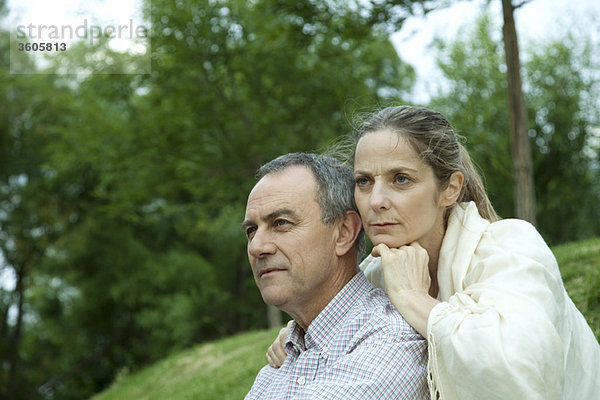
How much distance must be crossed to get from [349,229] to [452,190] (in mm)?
493

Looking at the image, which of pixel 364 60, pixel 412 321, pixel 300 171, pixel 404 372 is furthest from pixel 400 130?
pixel 364 60

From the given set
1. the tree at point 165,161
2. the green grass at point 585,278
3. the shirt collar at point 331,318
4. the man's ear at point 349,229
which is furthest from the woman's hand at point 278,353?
the tree at point 165,161

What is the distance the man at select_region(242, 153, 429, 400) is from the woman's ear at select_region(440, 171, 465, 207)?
40 centimetres

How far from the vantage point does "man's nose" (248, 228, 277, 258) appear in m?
3.04

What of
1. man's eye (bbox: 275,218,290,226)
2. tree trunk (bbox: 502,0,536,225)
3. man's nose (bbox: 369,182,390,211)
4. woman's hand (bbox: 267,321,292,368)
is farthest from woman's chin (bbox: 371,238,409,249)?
tree trunk (bbox: 502,0,536,225)

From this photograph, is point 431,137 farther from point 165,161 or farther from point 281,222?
point 165,161

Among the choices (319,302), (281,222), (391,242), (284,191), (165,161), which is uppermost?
(165,161)

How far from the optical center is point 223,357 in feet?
36.1

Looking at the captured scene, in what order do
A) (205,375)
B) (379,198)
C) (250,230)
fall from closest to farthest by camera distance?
(379,198)
(250,230)
(205,375)

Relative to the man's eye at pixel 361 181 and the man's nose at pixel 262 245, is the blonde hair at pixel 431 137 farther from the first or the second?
the man's nose at pixel 262 245

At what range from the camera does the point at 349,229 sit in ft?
10.4

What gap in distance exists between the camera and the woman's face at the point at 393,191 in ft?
9.56

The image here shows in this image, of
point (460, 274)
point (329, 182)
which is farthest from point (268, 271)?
point (460, 274)

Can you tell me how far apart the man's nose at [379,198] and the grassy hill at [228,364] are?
8.63ft
